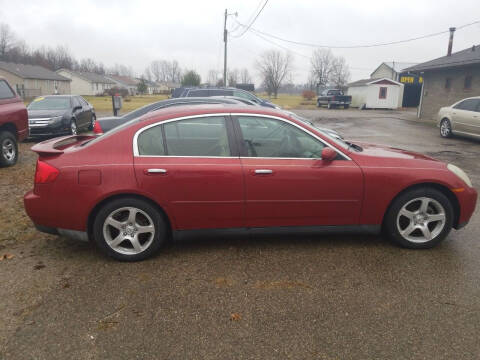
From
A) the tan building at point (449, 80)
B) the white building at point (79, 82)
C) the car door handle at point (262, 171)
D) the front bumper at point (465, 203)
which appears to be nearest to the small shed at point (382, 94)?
the tan building at point (449, 80)

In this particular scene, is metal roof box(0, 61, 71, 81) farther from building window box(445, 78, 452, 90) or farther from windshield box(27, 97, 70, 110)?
building window box(445, 78, 452, 90)

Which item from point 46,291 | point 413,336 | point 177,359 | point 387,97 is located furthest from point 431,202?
point 387,97

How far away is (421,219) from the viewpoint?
12.5ft

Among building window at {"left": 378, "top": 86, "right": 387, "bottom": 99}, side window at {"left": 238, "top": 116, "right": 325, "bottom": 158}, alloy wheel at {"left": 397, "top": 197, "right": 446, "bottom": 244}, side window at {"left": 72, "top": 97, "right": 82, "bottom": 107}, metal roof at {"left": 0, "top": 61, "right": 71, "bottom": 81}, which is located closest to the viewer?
side window at {"left": 238, "top": 116, "right": 325, "bottom": 158}

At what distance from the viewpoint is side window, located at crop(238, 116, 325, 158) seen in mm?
3633

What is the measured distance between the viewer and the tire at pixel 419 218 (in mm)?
3730

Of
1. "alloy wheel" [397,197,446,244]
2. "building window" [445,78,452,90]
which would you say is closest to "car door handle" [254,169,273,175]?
"alloy wheel" [397,197,446,244]

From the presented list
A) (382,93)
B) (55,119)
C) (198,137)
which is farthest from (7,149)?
(382,93)

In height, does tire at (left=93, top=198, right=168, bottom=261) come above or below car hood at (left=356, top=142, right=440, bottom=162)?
below

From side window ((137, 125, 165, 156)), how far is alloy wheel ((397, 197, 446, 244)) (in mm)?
2589

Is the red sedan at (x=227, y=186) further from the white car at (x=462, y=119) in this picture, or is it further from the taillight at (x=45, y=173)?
the white car at (x=462, y=119)

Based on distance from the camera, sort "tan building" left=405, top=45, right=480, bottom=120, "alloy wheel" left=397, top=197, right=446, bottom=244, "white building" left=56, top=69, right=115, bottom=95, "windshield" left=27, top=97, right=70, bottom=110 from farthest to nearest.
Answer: "white building" left=56, top=69, right=115, bottom=95, "tan building" left=405, top=45, right=480, bottom=120, "windshield" left=27, top=97, right=70, bottom=110, "alloy wheel" left=397, top=197, right=446, bottom=244

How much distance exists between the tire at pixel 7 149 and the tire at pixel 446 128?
46.2 ft

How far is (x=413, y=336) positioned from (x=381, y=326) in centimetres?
21
